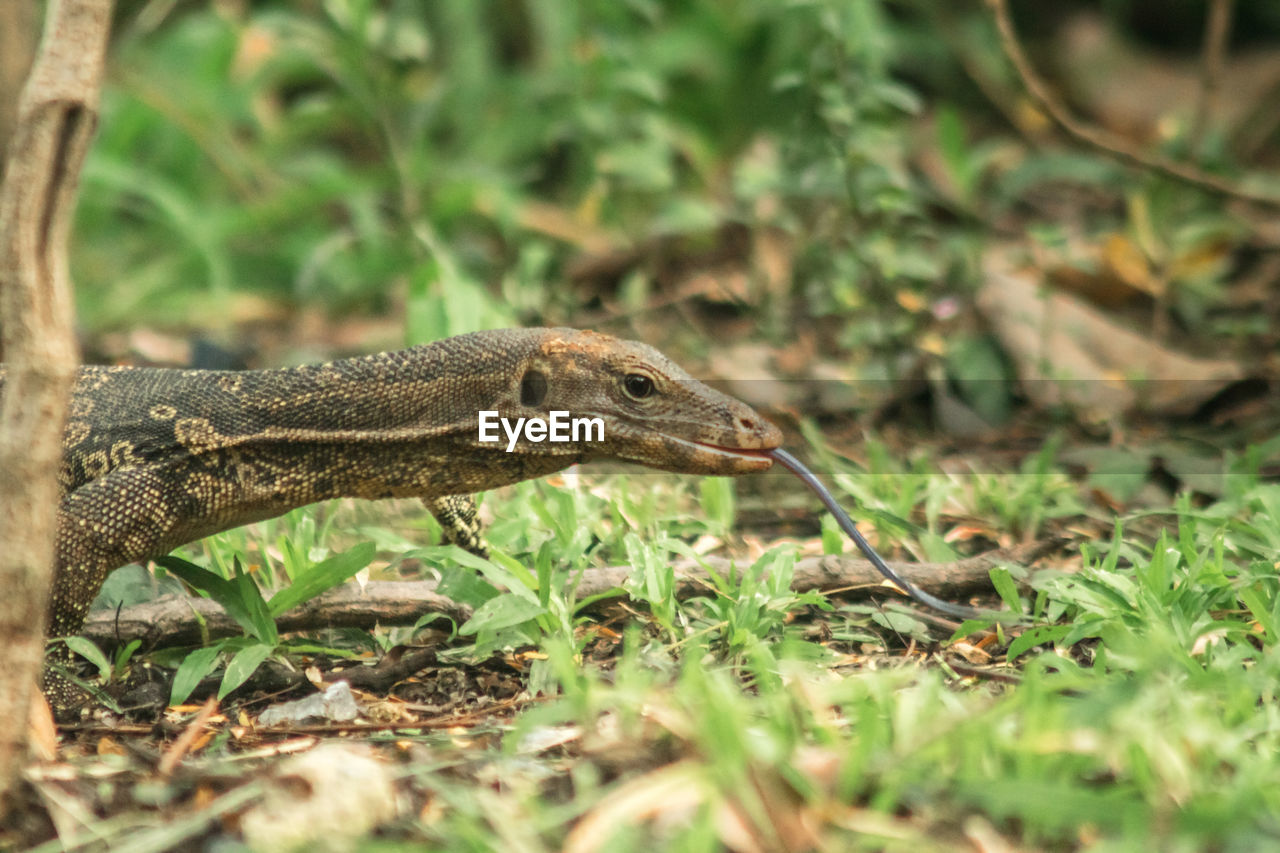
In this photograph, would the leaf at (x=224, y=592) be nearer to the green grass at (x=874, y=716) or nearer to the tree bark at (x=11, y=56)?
the green grass at (x=874, y=716)

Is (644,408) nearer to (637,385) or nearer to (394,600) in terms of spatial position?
(637,385)

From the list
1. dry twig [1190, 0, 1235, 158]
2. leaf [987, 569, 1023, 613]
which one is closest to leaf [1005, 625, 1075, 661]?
leaf [987, 569, 1023, 613]

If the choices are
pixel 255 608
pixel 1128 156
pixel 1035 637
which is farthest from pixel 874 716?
pixel 1128 156

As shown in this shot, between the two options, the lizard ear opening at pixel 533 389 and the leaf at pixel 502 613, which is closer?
the leaf at pixel 502 613

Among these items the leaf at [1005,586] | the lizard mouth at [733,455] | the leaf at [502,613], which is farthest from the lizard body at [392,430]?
the leaf at [1005,586]

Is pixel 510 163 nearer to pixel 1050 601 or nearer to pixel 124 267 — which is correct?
pixel 124 267

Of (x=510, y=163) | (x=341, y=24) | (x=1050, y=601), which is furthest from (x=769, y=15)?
(x=1050, y=601)

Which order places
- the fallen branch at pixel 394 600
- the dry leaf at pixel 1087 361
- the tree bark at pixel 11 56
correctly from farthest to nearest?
the tree bark at pixel 11 56, the dry leaf at pixel 1087 361, the fallen branch at pixel 394 600

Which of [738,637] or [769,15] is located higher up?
[769,15]
